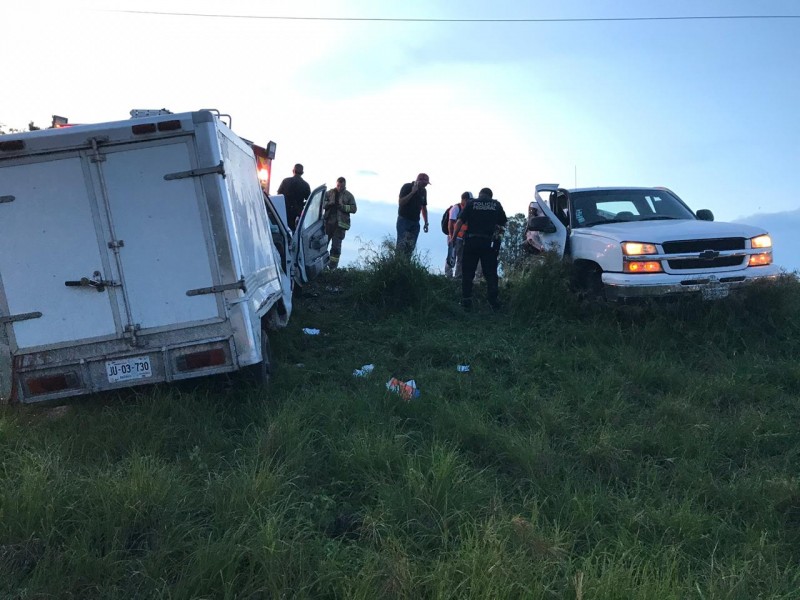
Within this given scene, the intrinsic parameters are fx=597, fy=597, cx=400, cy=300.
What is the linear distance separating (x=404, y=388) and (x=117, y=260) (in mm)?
2527

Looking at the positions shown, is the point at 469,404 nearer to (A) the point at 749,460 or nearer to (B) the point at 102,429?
(A) the point at 749,460

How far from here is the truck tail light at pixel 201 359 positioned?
15.1 ft

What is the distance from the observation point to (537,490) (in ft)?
11.8

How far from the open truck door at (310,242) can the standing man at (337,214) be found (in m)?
1.11

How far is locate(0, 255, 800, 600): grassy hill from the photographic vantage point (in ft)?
9.05

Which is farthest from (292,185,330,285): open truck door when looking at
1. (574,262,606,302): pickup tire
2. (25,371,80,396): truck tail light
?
(25,371,80,396): truck tail light

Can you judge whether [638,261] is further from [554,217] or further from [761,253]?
[554,217]

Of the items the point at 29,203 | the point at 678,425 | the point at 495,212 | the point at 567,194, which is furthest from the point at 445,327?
the point at 29,203

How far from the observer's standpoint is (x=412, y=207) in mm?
11125

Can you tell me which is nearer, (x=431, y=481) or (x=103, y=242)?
(x=431, y=481)

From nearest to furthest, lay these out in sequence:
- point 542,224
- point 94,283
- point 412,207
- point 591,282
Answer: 1. point 94,283
2. point 591,282
3. point 542,224
4. point 412,207

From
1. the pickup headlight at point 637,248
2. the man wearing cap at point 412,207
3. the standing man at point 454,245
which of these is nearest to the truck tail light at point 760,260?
the pickup headlight at point 637,248

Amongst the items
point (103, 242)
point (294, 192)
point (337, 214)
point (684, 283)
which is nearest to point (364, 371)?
point (103, 242)

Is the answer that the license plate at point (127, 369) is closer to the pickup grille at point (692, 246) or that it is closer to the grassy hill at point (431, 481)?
the grassy hill at point (431, 481)
